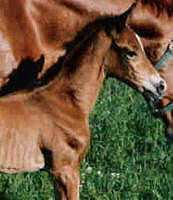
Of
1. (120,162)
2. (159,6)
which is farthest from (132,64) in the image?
(120,162)

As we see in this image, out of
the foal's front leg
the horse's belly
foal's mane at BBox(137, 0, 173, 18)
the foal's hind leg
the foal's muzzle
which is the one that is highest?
foal's mane at BBox(137, 0, 173, 18)

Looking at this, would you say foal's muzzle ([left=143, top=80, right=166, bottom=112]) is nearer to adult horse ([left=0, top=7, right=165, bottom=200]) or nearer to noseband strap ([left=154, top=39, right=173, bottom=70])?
adult horse ([left=0, top=7, right=165, bottom=200])

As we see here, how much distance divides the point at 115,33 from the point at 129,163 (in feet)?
6.03

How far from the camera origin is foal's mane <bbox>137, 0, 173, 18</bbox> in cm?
527

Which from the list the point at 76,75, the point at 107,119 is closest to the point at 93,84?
the point at 76,75

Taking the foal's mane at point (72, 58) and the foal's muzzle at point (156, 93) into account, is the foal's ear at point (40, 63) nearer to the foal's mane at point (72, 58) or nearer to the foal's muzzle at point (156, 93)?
the foal's mane at point (72, 58)

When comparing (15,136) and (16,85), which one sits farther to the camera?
(16,85)

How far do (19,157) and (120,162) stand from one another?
69.2 inches

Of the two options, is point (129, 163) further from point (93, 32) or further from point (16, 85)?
point (93, 32)

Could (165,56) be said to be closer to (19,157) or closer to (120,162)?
(19,157)

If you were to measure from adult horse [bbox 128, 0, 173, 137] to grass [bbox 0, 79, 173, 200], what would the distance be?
0.91m

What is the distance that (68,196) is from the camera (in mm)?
4949

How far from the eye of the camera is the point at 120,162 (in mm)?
6422

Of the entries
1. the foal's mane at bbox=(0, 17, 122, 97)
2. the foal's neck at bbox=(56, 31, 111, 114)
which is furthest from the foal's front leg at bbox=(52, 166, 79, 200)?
the foal's mane at bbox=(0, 17, 122, 97)
